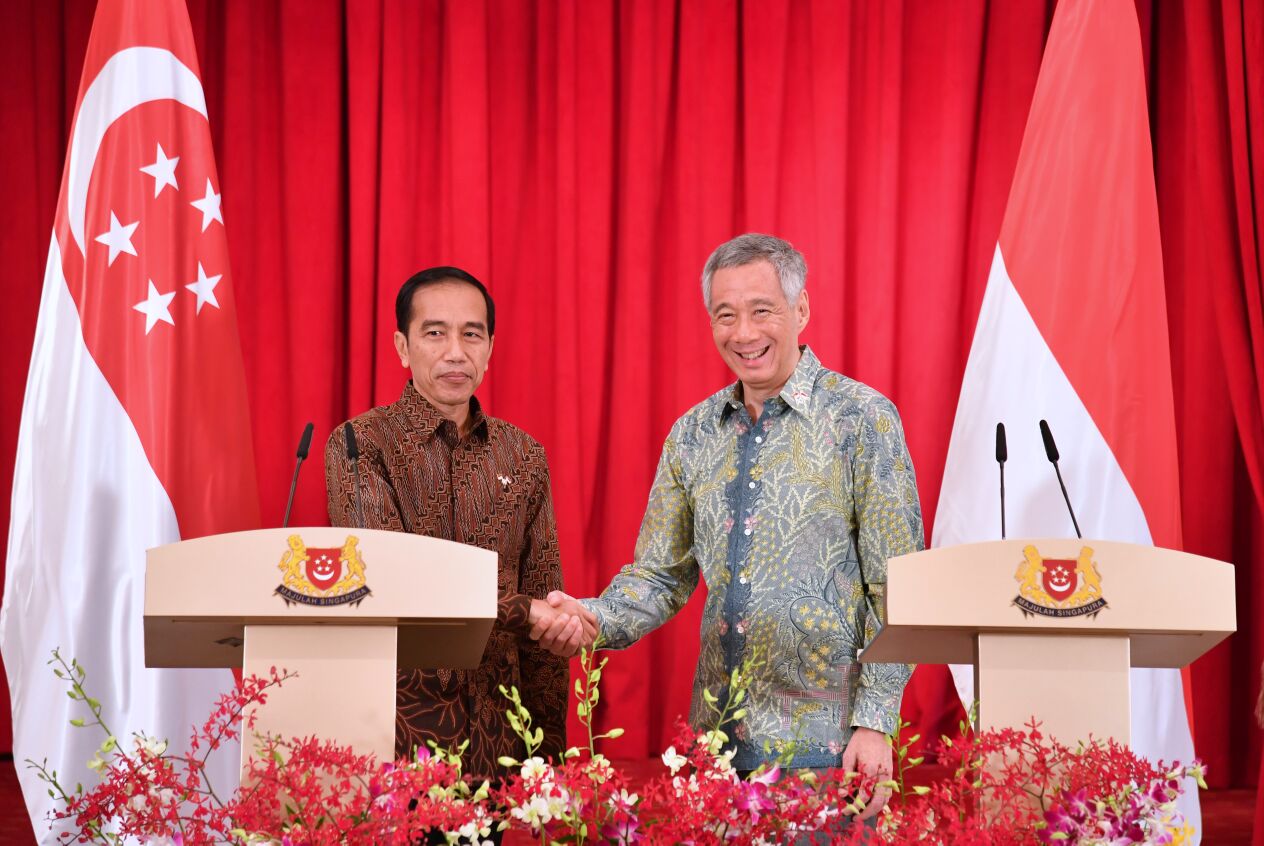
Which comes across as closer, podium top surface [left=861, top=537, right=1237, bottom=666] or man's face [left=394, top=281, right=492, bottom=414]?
podium top surface [left=861, top=537, right=1237, bottom=666]

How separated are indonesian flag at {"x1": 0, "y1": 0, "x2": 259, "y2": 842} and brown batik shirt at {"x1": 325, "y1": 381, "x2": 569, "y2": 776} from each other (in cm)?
95

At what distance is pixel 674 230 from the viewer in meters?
4.16

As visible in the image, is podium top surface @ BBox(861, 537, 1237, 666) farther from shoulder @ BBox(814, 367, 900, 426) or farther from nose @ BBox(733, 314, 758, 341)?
nose @ BBox(733, 314, 758, 341)

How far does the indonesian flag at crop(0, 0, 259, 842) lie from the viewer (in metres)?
3.00

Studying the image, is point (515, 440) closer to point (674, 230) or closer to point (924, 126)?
point (674, 230)

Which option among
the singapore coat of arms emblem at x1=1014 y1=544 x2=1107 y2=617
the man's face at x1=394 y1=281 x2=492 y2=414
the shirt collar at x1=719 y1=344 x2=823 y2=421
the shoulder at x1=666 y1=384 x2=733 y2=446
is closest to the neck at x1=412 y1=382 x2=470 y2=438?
the man's face at x1=394 y1=281 x2=492 y2=414

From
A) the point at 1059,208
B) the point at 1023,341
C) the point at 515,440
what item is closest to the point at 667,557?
the point at 515,440

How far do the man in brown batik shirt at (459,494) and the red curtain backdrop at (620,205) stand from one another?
1.51 meters

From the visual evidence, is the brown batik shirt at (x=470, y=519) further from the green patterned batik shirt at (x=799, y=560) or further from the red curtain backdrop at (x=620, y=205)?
the red curtain backdrop at (x=620, y=205)

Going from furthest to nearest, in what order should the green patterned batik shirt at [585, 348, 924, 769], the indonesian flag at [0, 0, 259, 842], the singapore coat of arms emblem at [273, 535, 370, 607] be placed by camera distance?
1. the indonesian flag at [0, 0, 259, 842]
2. the green patterned batik shirt at [585, 348, 924, 769]
3. the singapore coat of arms emblem at [273, 535, 370, 607]

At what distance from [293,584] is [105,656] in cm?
178

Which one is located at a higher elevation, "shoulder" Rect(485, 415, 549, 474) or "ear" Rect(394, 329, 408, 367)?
"ear" Rect(394, 329, 408, 367)

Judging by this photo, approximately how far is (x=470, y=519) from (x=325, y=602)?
0.86m

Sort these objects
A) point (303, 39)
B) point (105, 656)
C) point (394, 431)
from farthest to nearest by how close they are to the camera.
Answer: point (303, 39), point (105, 656), point (394, 431)
